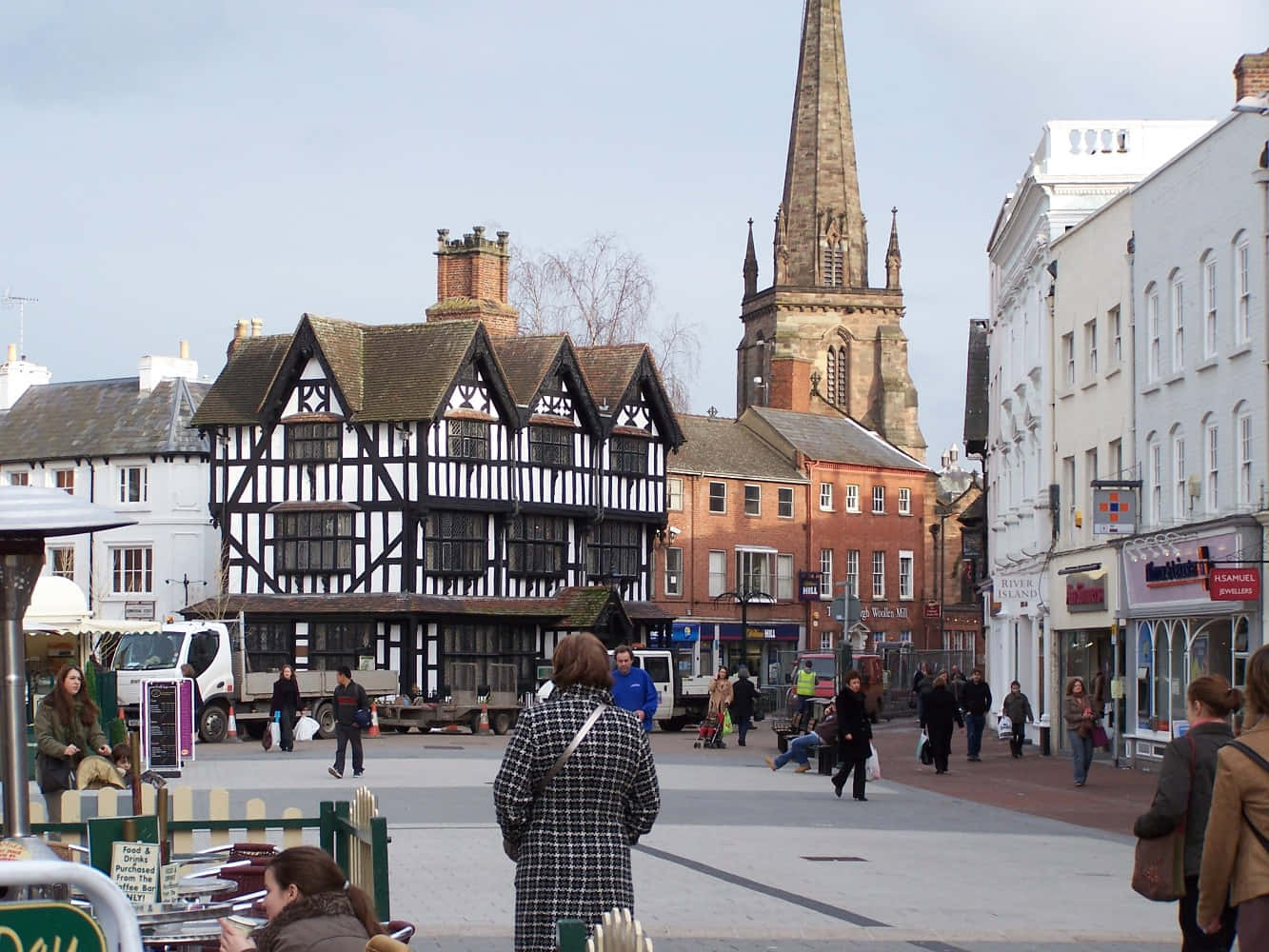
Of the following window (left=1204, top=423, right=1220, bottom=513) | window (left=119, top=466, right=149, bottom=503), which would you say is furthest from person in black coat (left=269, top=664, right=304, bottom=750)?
window (left=119, top=466, right=149, bottom=503)

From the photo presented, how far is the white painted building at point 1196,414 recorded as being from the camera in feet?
91.2

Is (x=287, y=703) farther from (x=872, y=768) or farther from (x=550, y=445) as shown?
(x=550, y=445)

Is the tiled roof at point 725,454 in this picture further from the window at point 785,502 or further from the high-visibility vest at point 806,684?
the high-visibility vest at point 806,684

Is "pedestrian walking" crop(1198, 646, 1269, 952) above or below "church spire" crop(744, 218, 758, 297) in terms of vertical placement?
below

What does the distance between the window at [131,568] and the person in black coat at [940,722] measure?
34.4m

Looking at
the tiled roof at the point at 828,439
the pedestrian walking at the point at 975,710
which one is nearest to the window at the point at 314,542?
the pedestrian walking at the point at 975,710

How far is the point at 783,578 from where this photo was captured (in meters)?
73.1

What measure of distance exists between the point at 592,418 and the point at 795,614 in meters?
19.9

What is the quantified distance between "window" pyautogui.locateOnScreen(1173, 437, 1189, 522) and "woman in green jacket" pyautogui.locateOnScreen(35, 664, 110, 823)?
1962cm

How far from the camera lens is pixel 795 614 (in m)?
73.1

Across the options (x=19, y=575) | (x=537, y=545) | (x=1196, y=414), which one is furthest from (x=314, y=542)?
(x=19, y=575)

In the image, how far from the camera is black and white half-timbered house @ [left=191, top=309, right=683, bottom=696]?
51.5 meters

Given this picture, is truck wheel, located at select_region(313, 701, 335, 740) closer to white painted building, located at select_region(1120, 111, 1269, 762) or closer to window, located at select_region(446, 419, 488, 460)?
window, located at select_region(446, 419, 488, 460)

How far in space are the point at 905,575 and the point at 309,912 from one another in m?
74.1
